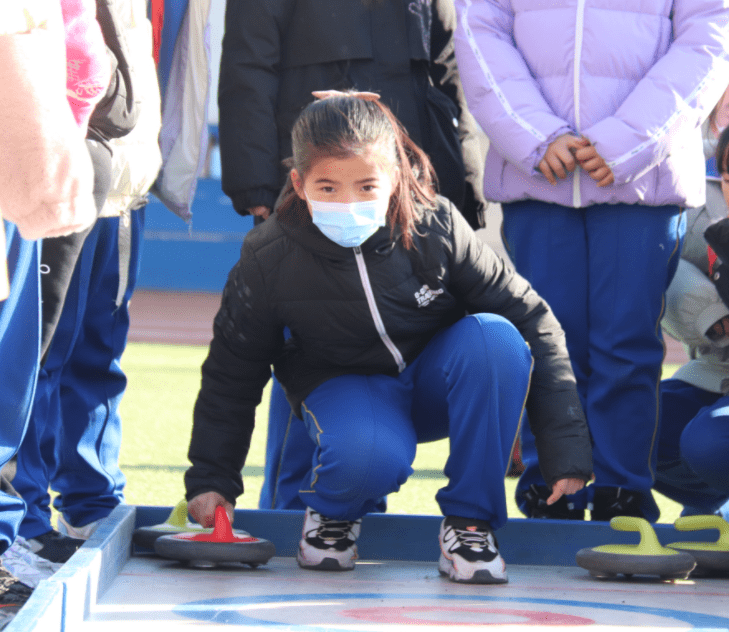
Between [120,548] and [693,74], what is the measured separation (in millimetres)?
1809

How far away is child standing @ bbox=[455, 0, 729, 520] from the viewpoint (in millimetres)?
2592

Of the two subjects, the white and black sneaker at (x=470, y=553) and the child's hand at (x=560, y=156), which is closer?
the white and black sneaker at (x=470, y=553)

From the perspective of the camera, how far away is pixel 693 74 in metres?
2.60

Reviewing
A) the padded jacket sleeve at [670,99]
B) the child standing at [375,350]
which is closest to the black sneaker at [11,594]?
the child standing at [375,350]

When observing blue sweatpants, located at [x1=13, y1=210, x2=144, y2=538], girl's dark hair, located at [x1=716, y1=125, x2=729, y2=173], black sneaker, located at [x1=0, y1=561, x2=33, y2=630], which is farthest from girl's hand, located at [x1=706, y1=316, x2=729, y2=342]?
black sneaker, located at [x1=0, y1=561, x2=33, y2=630]

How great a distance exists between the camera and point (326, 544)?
85.0 inches

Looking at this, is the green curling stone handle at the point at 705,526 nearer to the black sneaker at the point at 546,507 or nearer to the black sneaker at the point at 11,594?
the black sneaker at the point at 546,507

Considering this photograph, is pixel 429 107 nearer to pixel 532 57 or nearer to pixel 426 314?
pixel 532 57

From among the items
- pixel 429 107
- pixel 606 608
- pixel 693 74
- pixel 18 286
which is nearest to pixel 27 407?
pixel 18 286

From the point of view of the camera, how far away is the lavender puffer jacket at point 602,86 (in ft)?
8.49

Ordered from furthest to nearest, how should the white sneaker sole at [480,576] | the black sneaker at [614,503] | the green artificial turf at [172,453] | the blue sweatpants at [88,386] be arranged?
the green artificial turf at [172,453]
the black sneaker at [614,503]
the blue sweatpants at [88,386]
the white sneaker sole at [480,576]

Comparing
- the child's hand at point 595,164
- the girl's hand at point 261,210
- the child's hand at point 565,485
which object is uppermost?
the child's hand at point 595,164

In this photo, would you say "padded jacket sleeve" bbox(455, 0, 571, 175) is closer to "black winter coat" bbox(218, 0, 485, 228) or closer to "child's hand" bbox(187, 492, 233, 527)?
"black winter coat" bbox(218, 0, 485, 228)

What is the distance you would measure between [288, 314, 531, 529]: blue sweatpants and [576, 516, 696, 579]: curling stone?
21cm
